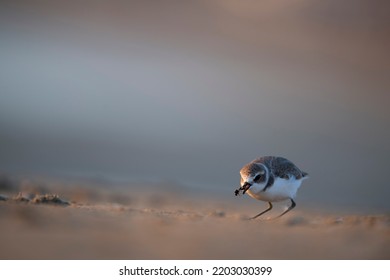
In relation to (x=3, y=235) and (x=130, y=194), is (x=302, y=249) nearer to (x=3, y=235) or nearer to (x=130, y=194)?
(x=3, y=235)

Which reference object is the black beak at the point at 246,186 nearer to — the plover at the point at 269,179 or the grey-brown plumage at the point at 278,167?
the plover at the point at 269,179

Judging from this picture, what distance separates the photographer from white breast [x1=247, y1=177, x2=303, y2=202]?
8.73 meters

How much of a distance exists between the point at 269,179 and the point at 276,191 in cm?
16

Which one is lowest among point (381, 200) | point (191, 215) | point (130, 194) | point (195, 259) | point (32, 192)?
point (195, 259)

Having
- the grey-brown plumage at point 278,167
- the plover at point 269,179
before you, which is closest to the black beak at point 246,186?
the plover at point 269,179

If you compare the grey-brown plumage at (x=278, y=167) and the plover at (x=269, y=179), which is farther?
the grey-brown plumage at (x=278, y=167)

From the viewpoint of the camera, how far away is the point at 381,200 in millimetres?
14656

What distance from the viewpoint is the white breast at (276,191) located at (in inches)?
344

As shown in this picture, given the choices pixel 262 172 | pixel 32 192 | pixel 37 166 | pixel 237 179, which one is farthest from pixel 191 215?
pixel 237 179

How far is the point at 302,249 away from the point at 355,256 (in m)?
0.45

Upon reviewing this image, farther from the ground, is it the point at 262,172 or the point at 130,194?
the point at 130,194

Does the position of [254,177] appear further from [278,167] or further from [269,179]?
[278,167]

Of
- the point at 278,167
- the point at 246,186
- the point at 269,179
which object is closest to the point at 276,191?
the point at 269,179

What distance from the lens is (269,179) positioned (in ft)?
28.8
